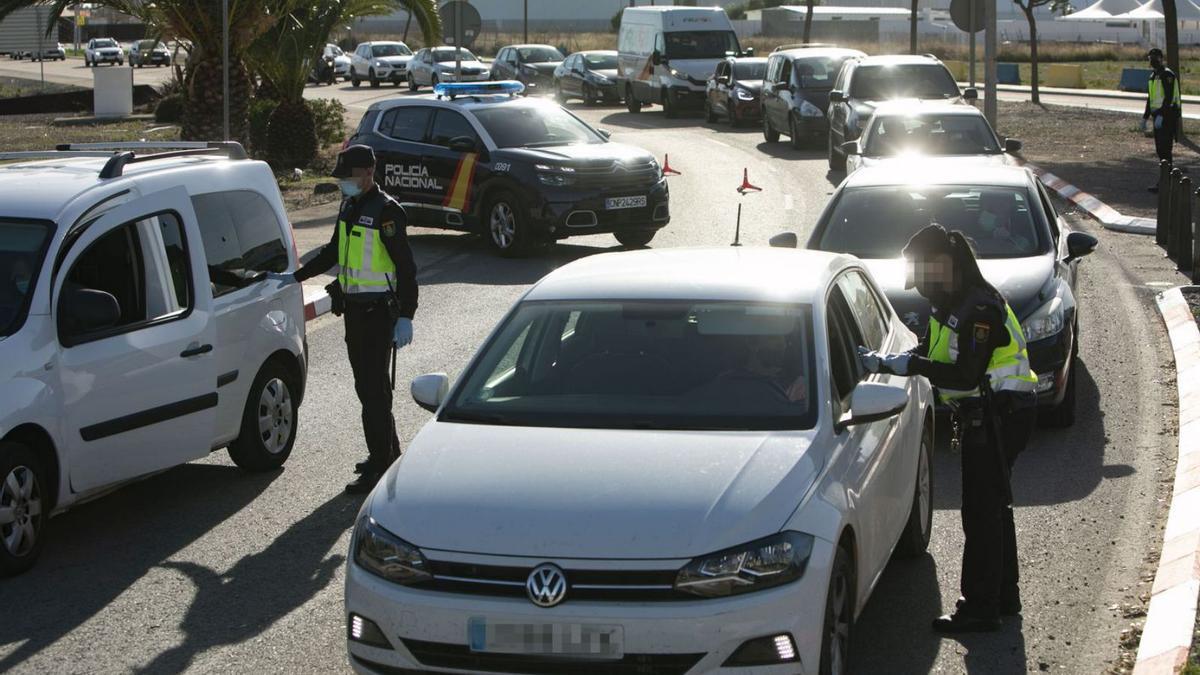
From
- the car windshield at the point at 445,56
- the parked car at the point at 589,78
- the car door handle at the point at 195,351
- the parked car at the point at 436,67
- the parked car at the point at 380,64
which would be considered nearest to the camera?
the car door handle at the point at 195,351

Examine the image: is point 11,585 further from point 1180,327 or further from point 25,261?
point 1180,327

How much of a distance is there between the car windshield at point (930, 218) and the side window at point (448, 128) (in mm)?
7801

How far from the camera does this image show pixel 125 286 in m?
8.11

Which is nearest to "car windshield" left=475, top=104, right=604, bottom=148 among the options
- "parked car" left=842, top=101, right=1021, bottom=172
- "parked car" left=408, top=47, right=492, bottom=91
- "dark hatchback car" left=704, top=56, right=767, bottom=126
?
"parked car" left=842, top=101, right=1021, bottom=172

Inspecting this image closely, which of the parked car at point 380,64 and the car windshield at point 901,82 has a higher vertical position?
the parked car at point 380,64

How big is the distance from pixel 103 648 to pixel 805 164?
22.7 m

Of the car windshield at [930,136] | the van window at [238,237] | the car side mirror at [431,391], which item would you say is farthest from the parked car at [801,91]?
the car side mirror at [431,391]

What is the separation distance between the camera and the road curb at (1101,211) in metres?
19.5

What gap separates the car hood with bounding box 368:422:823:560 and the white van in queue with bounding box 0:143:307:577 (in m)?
2.43

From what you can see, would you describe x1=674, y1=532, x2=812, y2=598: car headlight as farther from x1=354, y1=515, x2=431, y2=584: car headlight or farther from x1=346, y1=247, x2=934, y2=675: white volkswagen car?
x1=354, y1=515, x2=431, y2=584: car headlight

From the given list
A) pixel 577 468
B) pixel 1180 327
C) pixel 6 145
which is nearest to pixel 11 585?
pixel 577 468

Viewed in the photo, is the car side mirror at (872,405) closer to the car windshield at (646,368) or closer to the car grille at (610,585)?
the car windshield at (646,368)

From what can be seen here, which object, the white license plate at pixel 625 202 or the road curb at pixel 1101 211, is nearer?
the white license plate at pixel 625 202

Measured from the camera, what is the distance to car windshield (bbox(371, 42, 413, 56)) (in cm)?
6350
